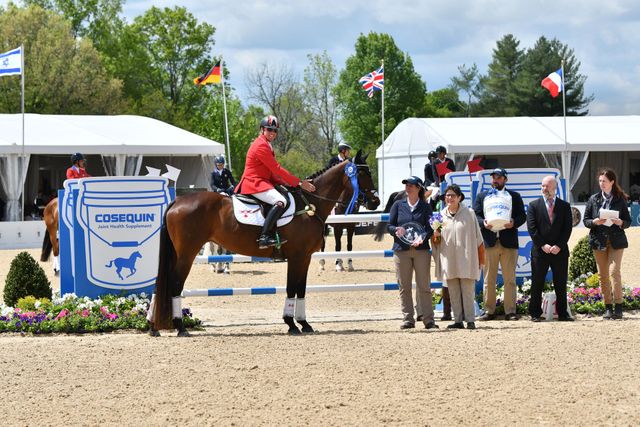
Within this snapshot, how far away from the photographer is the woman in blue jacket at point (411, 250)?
1150 centimetres

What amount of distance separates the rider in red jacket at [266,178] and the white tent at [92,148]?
2101 centimetres

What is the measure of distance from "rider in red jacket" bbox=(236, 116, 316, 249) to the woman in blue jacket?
1.37 m

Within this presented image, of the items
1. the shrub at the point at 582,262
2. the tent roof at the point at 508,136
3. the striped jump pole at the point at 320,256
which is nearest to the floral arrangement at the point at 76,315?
the striped jump pole at the point at 320,256

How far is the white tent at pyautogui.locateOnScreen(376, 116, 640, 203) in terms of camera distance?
35594 mm

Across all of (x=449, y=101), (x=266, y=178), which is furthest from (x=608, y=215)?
(x=449, y=101)

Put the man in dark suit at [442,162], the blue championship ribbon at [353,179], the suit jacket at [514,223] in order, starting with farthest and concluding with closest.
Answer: the man in dark suit at [442,162] → the suit jacket at [514,223] → the blue championship ribbon at [353,179]

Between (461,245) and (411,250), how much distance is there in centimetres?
60

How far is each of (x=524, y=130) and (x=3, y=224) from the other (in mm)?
19974

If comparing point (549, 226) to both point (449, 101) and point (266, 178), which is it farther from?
point (449, 101)

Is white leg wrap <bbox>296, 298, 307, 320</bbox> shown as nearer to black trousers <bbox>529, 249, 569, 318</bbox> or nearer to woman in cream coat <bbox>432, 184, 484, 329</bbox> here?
woman in cream coat <bbox>432, 184, 484, 329</bbox>

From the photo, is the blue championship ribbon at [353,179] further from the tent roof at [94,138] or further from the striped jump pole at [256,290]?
the tent roof at [94,138]

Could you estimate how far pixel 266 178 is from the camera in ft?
37.1

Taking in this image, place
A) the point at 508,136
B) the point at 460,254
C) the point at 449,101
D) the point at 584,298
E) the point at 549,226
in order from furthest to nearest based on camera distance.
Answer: the point at 449,101 → the point at 508,136 → the point at 584,298 → the point at 549,226 → the point at 460,254

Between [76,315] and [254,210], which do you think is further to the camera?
[76,315]
